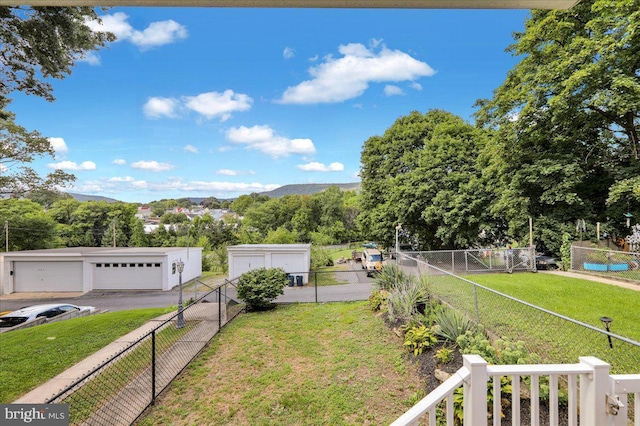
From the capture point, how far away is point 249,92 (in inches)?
752

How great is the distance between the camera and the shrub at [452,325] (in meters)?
4.19

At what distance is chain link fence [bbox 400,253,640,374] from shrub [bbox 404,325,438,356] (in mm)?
699

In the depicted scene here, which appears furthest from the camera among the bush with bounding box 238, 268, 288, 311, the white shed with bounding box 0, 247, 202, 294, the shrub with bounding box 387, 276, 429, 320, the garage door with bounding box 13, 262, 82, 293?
the garage door with bounding box 13, 262, 82, 293

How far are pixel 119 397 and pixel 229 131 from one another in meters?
27.0

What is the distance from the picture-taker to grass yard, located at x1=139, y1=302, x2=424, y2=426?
3.58 m

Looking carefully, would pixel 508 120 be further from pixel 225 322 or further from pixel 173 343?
pixel 173 343

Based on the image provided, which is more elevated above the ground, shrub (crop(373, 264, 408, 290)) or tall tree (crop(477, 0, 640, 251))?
tall tree (crop(477, 0, 640, 251))

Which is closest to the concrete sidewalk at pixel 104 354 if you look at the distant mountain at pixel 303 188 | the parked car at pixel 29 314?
the parked car at pixel 29 314

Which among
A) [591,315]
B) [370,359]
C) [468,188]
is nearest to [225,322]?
[370,359]

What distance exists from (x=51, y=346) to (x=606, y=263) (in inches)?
598

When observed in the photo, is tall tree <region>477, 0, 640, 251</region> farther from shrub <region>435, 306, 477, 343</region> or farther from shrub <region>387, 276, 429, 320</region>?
shrub <region>435, 306, 477, 343</region>

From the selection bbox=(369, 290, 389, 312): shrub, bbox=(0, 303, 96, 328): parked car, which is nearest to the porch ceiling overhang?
bbox=(369, 290, 389, 312): shrub

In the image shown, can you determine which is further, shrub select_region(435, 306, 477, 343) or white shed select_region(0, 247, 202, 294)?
white shed select_region(0, 247, 202, 294)

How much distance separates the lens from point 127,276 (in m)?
17.5
